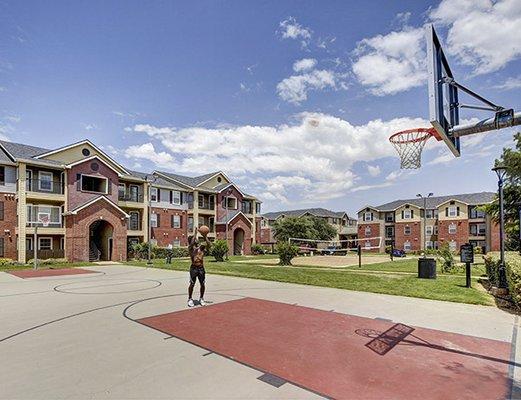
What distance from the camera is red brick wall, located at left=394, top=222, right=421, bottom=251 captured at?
59.3m

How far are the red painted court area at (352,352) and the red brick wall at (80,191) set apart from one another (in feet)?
85.0

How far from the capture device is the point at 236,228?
149 ft

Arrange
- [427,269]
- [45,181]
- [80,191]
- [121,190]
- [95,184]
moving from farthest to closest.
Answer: [121,190]
[95,184]
[80,191]
[45,181]
[427,269]

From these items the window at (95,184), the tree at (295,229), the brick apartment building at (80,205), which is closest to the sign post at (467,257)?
the brick apartment building at (80,205)

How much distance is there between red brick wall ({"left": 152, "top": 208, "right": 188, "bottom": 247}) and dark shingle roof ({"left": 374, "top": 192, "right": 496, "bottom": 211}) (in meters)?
39.2

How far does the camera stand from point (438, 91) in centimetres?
667

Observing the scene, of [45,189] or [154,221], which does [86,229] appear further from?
[154,221]

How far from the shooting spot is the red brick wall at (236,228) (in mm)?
44625

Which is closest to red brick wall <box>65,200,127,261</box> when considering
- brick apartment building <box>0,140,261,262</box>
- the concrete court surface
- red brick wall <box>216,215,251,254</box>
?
brick apartment building <box>0,140,261,262</box>

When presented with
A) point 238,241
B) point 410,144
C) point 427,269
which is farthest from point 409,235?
point 410,144

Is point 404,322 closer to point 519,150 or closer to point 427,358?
point 427,358

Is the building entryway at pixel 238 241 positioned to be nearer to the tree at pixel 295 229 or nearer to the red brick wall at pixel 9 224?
the tree at pixel 295 229

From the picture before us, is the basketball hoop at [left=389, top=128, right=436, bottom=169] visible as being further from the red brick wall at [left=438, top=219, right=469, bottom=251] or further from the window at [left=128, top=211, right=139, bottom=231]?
the red brick wall at [left=438, top=219, right=469, bottom=251]

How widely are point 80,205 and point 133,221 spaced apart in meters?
7.19
